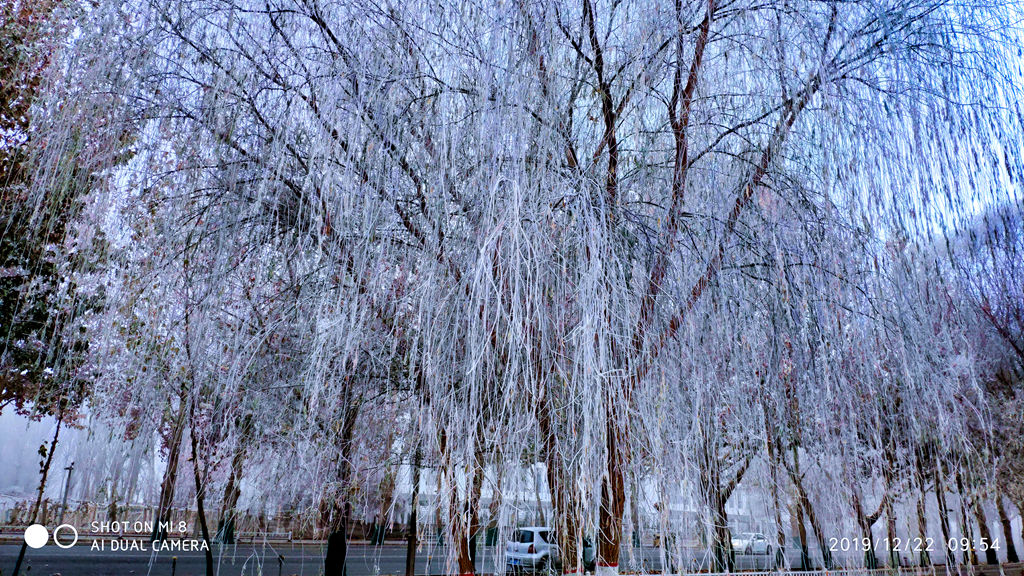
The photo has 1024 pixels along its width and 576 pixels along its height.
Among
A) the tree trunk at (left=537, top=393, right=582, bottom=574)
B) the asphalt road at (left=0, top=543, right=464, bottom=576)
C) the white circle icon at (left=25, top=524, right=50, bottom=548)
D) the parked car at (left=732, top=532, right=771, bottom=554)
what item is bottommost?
the asphalt road at (left=0, top=543, right=464, bottom=576)

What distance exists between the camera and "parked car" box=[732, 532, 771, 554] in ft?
7.33

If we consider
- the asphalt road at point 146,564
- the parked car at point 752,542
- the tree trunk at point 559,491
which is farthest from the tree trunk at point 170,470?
the parked car at point 752,542

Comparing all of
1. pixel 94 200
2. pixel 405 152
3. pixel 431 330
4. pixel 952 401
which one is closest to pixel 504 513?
pixel 431 330

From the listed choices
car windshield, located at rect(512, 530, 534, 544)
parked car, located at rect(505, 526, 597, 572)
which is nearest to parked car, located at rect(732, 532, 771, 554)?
parked car, located at rect(505, 526, 597, 572)

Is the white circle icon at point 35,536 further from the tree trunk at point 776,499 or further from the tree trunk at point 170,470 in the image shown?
the tree trunk at point 776,499

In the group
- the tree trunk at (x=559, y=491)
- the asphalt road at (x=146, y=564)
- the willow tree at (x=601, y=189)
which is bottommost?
the asphalt road at (x=146, y=564)

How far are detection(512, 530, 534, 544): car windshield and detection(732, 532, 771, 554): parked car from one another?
82 centimetres

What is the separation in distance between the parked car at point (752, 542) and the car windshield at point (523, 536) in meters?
0.82

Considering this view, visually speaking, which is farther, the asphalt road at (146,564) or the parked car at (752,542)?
the asphalt road at (146,564)

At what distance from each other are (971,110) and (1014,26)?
513 millimetres

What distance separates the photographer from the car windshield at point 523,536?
1.93 meters

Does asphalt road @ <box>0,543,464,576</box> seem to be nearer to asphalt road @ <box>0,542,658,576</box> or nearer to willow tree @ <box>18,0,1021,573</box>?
asphalt road @ <box>0,542,658,576</box>

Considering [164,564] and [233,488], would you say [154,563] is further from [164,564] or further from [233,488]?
[233,488]

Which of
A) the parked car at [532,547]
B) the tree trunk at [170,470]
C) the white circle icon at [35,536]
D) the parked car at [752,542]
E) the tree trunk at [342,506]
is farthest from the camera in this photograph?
the white circle icon at [35,536]
